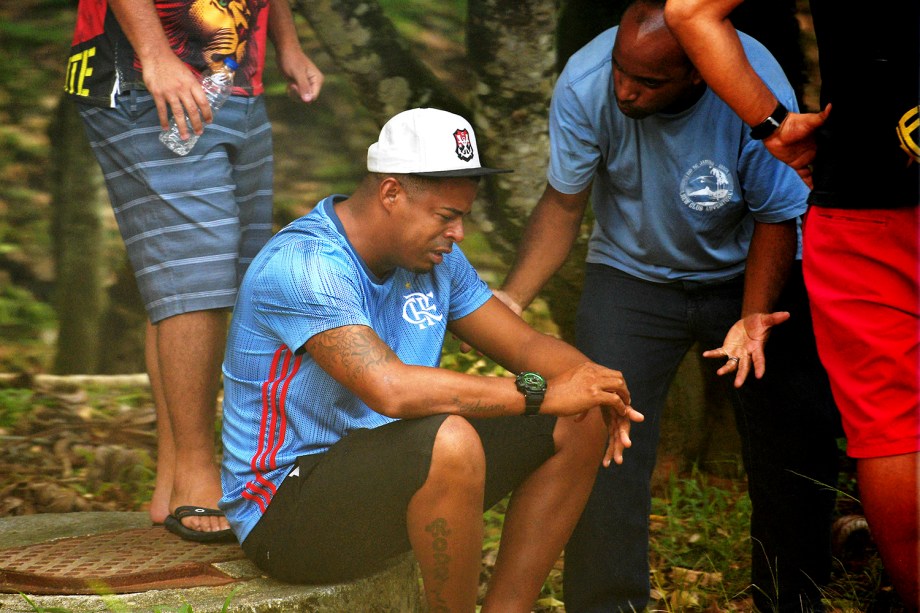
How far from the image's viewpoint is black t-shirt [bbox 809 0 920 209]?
2406mm

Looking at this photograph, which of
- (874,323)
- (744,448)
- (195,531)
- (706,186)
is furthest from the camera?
(744,448)

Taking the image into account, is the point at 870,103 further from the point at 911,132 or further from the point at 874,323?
the point at 874,323

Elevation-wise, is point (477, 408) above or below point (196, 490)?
above

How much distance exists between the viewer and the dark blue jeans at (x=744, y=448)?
3.31 meters

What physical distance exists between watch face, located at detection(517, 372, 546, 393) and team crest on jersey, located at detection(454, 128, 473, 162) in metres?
0.59

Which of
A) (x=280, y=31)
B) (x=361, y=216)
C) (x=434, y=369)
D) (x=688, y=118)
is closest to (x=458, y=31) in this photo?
(x=280, y=31)

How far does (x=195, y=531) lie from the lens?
3178 millimetres

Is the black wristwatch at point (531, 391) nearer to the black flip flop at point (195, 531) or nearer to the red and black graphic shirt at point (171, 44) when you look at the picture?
the black flip flop at point (195, 531)

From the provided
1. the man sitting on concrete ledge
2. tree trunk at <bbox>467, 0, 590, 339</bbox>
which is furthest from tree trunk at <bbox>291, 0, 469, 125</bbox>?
the man sitting on concrete ledge

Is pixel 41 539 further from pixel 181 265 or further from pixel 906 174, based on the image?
pixel 906 174

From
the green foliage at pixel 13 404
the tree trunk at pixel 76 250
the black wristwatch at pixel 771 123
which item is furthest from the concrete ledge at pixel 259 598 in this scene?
the tree trunk at pixel 76 250

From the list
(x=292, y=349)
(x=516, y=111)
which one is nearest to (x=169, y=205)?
(x=292, y=349)

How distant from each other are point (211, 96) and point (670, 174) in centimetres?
139

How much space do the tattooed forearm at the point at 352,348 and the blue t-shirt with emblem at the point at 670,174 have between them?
1.00 metres
